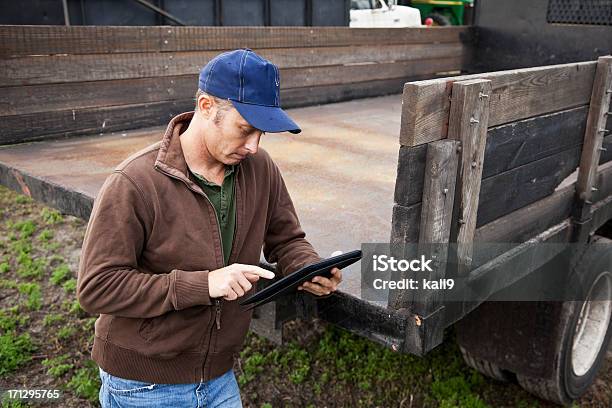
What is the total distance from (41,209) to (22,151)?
313 cm

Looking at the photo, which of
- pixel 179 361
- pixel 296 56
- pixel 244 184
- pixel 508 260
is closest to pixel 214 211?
pixel 244 184

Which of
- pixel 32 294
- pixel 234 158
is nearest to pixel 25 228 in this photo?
pixel 32 294

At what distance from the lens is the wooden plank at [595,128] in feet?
9.14

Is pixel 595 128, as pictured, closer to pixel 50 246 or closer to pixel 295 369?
pixel 295 369

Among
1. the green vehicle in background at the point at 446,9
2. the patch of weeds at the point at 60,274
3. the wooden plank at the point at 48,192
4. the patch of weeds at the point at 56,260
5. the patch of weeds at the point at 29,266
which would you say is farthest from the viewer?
the green vehicle in background at the point at 446,9

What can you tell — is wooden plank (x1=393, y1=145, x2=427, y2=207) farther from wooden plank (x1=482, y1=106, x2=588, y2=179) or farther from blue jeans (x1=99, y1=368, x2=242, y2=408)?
blue jeans (x1=99, y1=368, x2=242, y2=408)

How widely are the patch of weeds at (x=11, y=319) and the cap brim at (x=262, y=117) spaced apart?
326 cm

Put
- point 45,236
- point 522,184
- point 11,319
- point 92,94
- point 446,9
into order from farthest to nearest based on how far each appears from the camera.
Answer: point 446,9 < point 45,236 < point 11,319 < point 92,94 < point 522,184

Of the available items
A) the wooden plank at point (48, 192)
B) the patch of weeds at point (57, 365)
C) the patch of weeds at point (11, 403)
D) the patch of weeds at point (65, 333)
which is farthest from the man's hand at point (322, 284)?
the patch of weeds at point (65, 333)

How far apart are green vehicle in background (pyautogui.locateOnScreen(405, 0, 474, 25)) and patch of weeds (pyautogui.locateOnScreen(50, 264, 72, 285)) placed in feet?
47.7

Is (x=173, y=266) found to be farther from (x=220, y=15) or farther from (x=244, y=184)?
(x=220, y=15)

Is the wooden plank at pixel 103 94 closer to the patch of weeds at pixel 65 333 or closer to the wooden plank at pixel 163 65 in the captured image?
the wooden plank at pixel 163 65

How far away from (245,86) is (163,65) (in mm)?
2771

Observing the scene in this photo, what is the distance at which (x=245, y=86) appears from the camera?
5.96 ft
